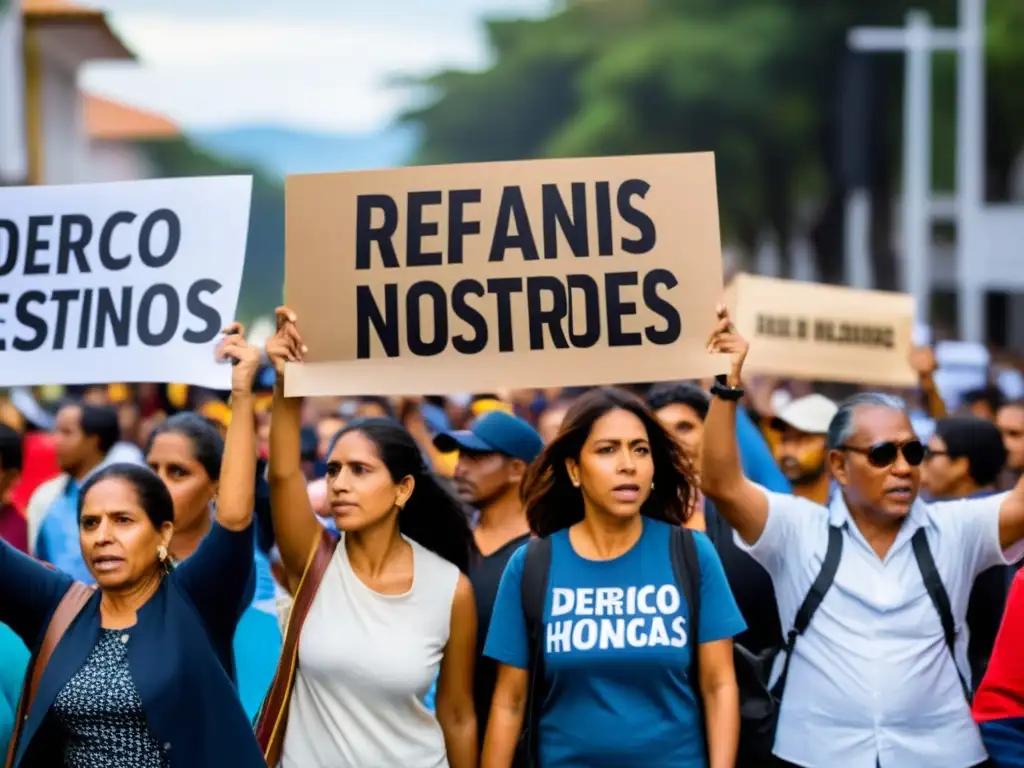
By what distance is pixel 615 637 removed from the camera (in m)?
4.91

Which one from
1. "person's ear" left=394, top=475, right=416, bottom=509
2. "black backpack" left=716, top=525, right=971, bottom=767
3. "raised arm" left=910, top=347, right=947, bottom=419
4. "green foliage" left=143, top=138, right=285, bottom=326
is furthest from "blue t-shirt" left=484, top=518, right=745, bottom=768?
"green foliage" left=143, top=138, right=285, bottom=326

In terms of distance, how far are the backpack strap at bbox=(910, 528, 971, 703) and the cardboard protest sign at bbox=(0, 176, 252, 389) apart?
2.06 m

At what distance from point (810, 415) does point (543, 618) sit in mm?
3023

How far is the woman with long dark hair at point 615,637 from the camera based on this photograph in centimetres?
491

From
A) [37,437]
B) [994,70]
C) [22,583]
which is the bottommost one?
[22,583]

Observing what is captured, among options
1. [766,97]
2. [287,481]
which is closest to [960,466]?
[287,481]

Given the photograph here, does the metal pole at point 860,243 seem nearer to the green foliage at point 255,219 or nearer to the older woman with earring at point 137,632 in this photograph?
the older woman with earring at point 137,632

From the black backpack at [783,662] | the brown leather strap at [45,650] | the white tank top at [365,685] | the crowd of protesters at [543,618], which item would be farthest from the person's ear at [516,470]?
the brown leather strap at [45,650]

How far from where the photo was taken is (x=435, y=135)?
208 feet

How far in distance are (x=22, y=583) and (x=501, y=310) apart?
5.24 ft

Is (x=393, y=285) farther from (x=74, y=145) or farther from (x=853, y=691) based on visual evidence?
(x=74, y=145)

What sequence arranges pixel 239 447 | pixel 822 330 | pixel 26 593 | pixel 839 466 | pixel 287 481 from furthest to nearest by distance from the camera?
pixel 822 330
pixel 839 466
pixel 287 481
pixel 239 447
pixel 26 593

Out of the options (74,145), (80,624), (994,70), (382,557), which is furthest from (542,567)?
(74,145)

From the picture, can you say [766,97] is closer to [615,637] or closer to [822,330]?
[822,330]
